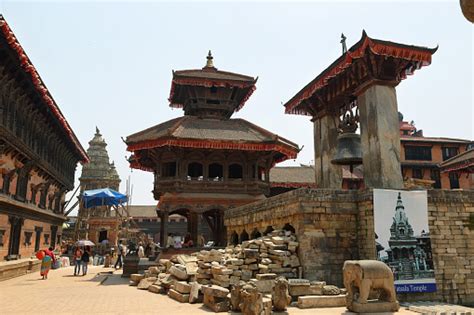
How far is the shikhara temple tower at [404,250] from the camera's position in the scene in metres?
11.2

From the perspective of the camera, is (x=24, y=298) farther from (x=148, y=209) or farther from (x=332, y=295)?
(x=148, y=209)

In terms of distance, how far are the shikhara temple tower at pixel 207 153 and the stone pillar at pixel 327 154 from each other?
599cm

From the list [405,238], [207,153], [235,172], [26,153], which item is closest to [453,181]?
[235,172]

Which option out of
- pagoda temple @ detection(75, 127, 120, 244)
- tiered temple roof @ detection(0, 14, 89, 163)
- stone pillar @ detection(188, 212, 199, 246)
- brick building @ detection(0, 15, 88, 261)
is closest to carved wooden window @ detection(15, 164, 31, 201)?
brick building @ detection(0, 15, 88, 261)

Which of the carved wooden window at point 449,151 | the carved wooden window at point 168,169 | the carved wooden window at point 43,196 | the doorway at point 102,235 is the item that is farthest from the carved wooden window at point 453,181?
the doorway at point 102,235

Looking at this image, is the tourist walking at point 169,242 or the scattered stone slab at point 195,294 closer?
the scattered stone slab at point 195,294

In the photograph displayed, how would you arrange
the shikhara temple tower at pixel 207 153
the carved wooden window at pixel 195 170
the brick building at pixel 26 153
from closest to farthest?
the brick building at pixel 26 153
the shikhara temple tower at pixel 207 153
the carved wooden window at pixel 195 170

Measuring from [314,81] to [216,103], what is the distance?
11738 mm

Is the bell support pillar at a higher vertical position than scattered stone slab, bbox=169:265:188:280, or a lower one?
higher

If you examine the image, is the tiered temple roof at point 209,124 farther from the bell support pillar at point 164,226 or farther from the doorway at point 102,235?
the doorway at point 102,235

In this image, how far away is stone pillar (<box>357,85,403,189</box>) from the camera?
40.0ft

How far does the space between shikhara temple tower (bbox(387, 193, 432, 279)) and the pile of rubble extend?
6.80 feet

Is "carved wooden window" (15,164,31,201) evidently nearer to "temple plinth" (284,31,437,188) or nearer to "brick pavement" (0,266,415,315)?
"brick pavement" (0,266,415,315)

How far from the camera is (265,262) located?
11.2m
